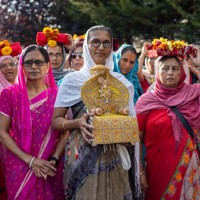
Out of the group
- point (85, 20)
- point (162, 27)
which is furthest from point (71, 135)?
point (85, 20)

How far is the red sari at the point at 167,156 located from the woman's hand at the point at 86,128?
1010 millimetres

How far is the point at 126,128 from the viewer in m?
3.64

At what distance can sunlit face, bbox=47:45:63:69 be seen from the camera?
585cm

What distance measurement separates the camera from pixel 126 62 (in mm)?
6000

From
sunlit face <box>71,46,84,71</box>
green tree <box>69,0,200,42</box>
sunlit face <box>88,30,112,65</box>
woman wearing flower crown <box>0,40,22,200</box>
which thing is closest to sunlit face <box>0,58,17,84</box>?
woman wearing flower crown <box>0,40,22,200</box>

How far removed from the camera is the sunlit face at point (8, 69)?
5336 mm

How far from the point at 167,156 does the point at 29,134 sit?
1316 mm

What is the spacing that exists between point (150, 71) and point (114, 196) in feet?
9.77

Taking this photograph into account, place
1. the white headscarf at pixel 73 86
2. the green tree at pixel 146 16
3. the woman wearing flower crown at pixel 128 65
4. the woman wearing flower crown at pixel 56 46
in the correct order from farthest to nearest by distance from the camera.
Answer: the green tree at pixel 146 16, the woman wearing flower crown at pixel 128 65, the woman wearing flower crown at pixel 56 46, the white headscarf at pixel 73 86

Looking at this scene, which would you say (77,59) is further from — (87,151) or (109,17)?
(109,17)

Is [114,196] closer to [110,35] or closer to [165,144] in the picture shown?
[165,144]

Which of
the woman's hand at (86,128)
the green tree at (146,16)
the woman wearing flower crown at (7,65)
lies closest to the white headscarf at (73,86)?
the woman's hand at (86,128)

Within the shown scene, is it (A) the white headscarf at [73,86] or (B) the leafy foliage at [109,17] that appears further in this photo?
(B) the leafy foliage at [109,17]

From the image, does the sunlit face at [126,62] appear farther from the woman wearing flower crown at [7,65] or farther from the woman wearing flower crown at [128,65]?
the woman wearing flower crown at [7,65]
